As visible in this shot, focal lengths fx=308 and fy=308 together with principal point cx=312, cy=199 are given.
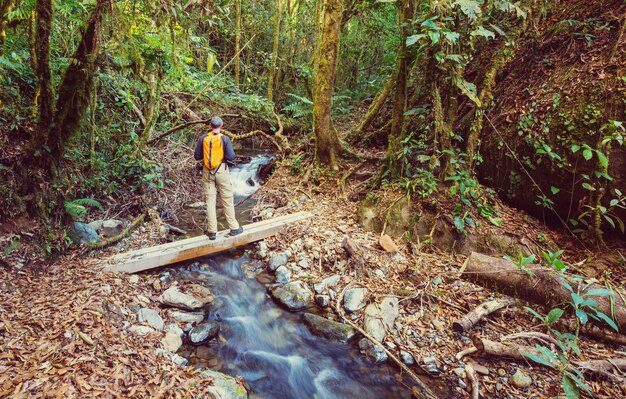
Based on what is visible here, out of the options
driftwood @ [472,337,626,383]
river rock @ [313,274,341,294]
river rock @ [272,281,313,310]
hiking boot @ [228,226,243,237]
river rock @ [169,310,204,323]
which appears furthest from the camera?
hiking boot @ [228,226,243,237]

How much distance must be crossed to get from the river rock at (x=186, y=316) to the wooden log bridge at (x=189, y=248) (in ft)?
3.53

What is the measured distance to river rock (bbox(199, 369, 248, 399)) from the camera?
127 inches

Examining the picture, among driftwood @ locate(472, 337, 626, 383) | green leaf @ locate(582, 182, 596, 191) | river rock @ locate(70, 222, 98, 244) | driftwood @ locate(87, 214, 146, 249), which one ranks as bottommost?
driftwood @ locate(472, 337, 626, 383)

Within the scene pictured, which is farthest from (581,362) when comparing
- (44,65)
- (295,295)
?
(44,65)

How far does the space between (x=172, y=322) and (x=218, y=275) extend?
4.83 ft

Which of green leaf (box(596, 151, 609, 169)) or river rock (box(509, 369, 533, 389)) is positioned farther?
green leaf (box(596, 151, 609, 169))

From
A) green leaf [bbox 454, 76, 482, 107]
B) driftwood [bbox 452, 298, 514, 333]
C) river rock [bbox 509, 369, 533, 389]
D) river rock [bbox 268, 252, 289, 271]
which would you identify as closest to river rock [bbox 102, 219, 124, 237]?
river rock [bbox 268, 252, 289, 271]

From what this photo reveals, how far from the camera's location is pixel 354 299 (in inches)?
187

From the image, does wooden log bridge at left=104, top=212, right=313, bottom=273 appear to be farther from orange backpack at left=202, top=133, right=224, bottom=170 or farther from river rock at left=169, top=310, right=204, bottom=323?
orange backpack at left=202, top=133, right=224, bottom=170

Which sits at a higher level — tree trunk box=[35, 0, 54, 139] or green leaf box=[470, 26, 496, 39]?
green leaf box=[470, 26, 496, 39]

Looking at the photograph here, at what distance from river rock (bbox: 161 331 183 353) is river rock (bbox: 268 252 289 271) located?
2.08 meters

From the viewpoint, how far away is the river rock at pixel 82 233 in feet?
16.4

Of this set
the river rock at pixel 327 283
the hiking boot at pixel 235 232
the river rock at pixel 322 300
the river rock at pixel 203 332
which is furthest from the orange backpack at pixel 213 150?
the river rock at pixel 322 300

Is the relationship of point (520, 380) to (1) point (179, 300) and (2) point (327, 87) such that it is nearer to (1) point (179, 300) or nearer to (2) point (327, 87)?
(1) point (179, 300)
